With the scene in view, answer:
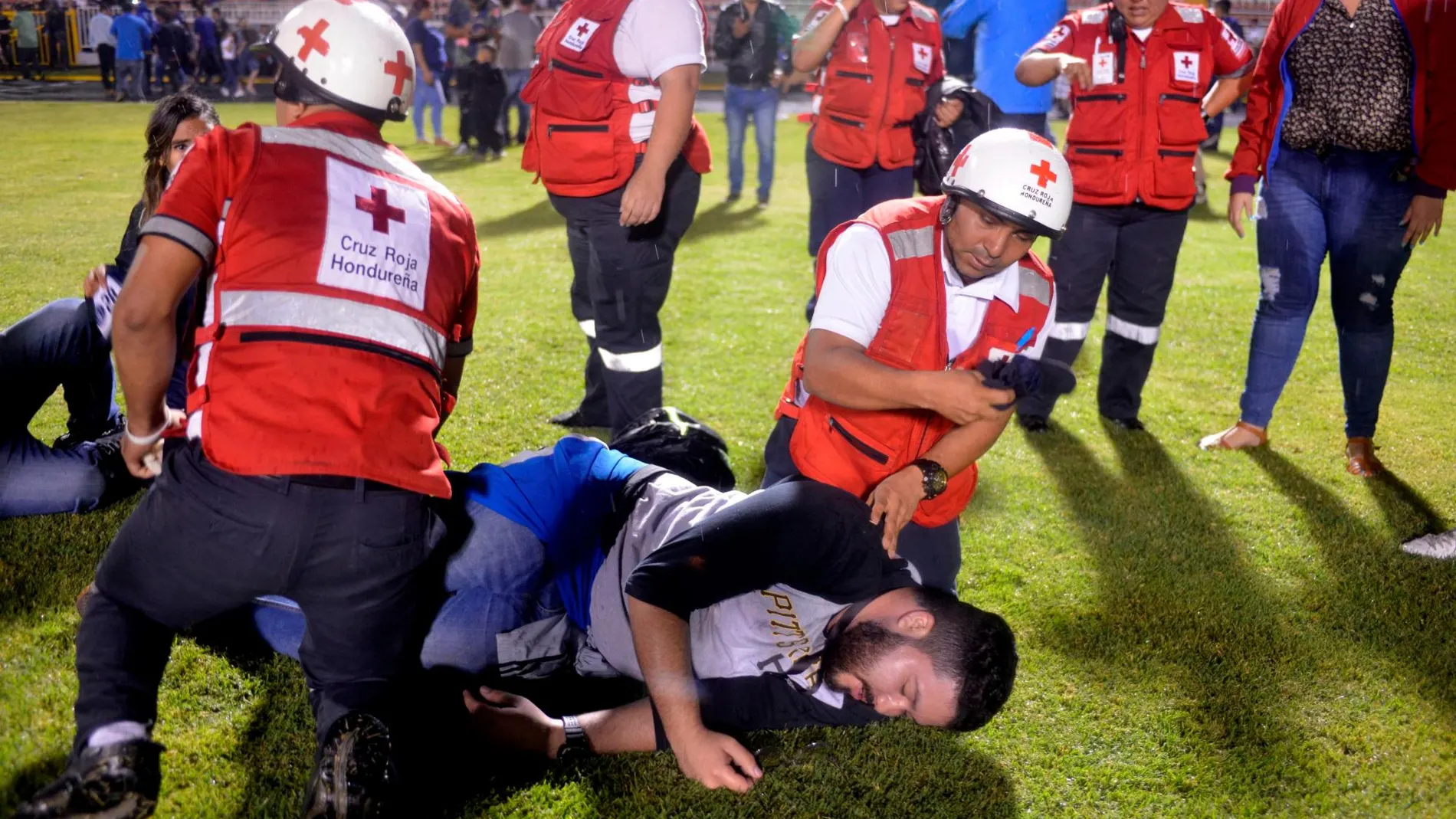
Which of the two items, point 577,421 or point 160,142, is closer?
point 160,142

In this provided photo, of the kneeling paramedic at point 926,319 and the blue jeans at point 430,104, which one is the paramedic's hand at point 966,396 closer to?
the kneeling paramedic at point 926,319

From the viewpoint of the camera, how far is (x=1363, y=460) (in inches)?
186

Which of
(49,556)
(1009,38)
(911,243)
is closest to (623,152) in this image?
(911,243)

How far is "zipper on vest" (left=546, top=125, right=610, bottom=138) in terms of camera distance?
Result: 13.0ft

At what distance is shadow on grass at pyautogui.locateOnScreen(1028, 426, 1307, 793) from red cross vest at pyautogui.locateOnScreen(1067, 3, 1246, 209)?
1330mm

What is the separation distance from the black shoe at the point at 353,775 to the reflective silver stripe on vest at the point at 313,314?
0.82 meters

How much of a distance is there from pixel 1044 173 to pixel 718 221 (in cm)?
737

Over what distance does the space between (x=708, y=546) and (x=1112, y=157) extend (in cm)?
326

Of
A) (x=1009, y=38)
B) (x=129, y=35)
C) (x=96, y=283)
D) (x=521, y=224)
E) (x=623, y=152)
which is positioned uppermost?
(x=1009, y=38)

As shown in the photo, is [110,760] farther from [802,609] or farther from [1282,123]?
[1282,123]

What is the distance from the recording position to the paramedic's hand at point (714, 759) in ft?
8.26

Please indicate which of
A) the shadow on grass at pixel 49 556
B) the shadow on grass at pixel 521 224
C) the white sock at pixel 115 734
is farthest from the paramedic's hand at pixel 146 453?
the shadow on grass at pixel 521 224

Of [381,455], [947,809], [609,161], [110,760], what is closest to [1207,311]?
[609,161]

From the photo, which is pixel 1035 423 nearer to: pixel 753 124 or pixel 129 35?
pixel 129 35
